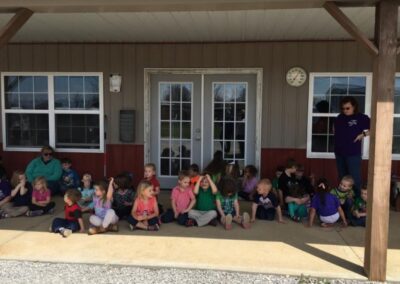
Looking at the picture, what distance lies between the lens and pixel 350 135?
4789 millimetres

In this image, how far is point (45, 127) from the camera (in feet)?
21.2

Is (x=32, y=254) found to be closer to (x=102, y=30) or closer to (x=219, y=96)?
(x=102, y=30)

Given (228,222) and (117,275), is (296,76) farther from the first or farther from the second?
(117,275)

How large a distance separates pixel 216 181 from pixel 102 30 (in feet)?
8.82

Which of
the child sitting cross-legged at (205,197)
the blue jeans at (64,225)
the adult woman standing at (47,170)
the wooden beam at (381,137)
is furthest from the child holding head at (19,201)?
the wooden beam at (381,137)

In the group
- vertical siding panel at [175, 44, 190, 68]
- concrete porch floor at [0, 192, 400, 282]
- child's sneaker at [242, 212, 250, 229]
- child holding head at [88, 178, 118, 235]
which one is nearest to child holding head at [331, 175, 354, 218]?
concrete porch floor at [0, 192, 400, 282]

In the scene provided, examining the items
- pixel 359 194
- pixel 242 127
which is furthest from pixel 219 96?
pixel 359 194

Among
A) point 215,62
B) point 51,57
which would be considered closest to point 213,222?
point 215,62

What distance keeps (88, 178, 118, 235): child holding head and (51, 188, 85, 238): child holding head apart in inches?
6.7

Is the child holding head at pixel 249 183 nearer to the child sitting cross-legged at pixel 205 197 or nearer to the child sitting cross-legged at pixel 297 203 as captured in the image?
the child sitting cross-legged at pixel 297 203

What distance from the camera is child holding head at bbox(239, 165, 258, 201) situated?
5789mm

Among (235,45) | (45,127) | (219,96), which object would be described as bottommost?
(45,127)

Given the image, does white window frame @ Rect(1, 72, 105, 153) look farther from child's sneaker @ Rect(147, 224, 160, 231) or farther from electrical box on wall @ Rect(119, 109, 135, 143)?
child's sneaker @ Rect(147, 224, 160, 231)

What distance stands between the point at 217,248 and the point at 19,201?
2.88m
